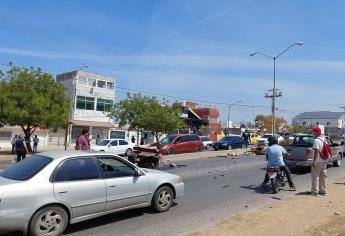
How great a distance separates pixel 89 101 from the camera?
190ft

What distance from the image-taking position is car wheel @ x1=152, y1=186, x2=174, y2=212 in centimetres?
923

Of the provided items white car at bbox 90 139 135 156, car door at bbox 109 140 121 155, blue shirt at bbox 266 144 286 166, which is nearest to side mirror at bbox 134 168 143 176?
blue shirt at bbox 266 144 286 166

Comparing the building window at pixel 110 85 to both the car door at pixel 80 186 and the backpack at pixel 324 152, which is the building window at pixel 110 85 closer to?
the backpack at pixel 324 152

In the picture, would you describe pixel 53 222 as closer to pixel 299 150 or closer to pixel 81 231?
pixel 81 231

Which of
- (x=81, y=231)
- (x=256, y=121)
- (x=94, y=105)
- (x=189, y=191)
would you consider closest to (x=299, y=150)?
(x=189, y=191)

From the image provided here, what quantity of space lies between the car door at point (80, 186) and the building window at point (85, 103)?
4952cm

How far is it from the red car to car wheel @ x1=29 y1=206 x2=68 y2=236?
23.7 m

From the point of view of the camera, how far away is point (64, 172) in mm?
7637

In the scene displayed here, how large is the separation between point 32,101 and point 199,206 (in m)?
27.5

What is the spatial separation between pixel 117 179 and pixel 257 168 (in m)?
12.7

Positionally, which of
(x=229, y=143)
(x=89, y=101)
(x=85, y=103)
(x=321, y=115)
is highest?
(x=321, y=115)

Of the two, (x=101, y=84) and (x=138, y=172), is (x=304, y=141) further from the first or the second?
(x=101, y=84)

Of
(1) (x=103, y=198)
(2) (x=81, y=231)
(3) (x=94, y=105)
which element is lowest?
(2) (x=81, y=231)

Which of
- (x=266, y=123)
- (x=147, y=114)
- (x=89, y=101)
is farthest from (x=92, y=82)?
(x=266, y=123)
